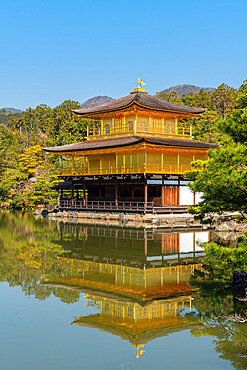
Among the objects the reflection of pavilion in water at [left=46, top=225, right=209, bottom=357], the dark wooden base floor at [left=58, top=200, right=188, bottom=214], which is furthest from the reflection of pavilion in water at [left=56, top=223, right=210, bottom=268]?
the dark wooden base floor at [left=58, top=200, right=188, bottom=214]

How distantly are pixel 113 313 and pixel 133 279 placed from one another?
4.39 m

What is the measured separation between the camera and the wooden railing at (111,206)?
3972cm

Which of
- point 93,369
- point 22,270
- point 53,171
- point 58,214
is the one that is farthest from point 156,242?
point 53,171

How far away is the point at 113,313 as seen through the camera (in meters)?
12.9

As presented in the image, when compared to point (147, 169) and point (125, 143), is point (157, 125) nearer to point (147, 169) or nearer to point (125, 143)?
point (125, 143)

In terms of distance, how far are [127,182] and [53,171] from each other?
19.8 metres

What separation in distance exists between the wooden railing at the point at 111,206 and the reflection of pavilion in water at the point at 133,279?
9934mm

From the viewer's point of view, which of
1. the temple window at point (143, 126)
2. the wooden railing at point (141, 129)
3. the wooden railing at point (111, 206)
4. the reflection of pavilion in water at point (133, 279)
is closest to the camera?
the reflection of pavilion in water at point (133, 279)

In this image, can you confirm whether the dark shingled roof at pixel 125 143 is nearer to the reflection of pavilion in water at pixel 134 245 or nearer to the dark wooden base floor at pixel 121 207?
the dark wooden base floor at pixel 121 207

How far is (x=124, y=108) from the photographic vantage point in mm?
45000

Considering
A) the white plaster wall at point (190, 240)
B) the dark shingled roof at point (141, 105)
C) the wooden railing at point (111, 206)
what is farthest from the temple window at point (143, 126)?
the white plaster wall at point (190, 240)

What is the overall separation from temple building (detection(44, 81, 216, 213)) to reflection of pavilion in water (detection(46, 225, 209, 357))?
12.2 meters

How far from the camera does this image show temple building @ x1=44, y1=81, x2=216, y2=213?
4138 centimetres

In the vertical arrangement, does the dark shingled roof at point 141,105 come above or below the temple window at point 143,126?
above
